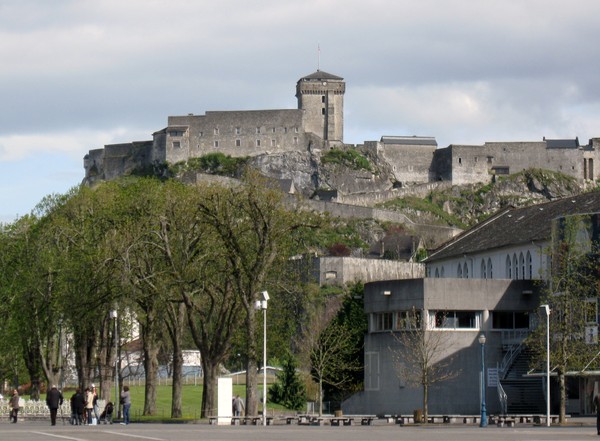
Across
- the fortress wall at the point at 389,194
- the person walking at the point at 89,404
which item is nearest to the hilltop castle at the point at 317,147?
the fortress wall at the point at 389,194

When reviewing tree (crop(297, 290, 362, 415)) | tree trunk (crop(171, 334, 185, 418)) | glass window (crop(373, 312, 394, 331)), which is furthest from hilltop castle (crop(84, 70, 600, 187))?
tree trunk (crop(171, 334, 185, 418))

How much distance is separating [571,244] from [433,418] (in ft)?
38.4

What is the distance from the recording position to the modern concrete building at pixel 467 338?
64.2 meters

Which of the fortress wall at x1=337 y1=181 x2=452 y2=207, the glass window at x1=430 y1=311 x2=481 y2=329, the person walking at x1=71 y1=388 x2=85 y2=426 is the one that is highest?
the fortress wall at x1=337 y1=181 x2=452 y2=207

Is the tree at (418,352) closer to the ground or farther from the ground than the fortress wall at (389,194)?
closer to the ground

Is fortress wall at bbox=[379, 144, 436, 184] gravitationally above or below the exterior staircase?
above

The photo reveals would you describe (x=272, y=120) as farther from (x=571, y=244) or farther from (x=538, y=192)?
(x=571, y=244)

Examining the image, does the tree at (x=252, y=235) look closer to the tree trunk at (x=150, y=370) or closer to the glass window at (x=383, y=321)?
the tree trunk at (x=150, y=370)

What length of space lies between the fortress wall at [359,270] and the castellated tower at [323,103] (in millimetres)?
57851

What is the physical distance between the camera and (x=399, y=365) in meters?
67.7

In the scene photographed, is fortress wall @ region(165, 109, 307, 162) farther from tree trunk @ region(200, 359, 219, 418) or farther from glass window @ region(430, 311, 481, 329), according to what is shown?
tree trunk @ region(200, 359, 219, 418)

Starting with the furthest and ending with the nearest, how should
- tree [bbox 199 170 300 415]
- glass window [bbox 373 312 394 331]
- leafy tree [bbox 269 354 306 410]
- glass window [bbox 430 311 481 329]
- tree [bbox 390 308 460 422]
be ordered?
1. leafy tree [bbox 269 354 306 410]
2. glass window [bbox 373 312 394 331]
3. glass window [bbox 430 311 481 329]
4. tree [bbox 390 308 460 422]
5. tree [bbox 199 170 300 415]

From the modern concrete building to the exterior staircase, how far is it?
48mm

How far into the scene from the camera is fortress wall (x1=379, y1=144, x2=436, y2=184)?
7367 inches
